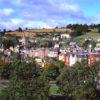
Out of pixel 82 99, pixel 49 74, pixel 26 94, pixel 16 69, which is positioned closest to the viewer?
pixel 26 94

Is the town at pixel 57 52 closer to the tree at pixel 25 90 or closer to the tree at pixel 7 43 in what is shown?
the tree at pixel 7 43

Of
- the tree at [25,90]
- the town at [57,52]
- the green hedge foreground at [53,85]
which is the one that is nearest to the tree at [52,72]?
the green hedge foreground at [53,85]

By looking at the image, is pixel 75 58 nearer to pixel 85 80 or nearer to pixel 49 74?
pixel 49 74

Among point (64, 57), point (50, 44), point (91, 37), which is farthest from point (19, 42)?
point (64, 57)

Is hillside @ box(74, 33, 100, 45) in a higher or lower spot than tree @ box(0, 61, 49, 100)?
higher

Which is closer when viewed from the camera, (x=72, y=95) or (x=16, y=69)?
(x=72, y=95)

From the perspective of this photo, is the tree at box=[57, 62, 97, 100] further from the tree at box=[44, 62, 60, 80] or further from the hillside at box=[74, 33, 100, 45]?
the hillside at box=[74, 33, 100, 45]

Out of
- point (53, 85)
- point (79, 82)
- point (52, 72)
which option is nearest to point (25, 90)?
point (79, 82)

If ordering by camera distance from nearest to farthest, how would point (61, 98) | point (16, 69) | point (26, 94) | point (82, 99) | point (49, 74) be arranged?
point (26, 94) → point (82, 99) → point (61, 98) → point (16, 69) → point (49, 74)

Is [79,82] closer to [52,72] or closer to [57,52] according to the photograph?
[52,72]

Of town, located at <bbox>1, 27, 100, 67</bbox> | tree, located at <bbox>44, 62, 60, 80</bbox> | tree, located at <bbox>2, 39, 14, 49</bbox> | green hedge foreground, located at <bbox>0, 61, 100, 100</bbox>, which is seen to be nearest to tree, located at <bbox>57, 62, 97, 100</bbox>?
green hedge foreground, located at <bbox>0, 61, 100, 100</bbox>

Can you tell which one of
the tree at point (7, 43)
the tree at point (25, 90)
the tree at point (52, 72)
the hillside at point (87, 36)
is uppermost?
the hillside at point (87, 36)
